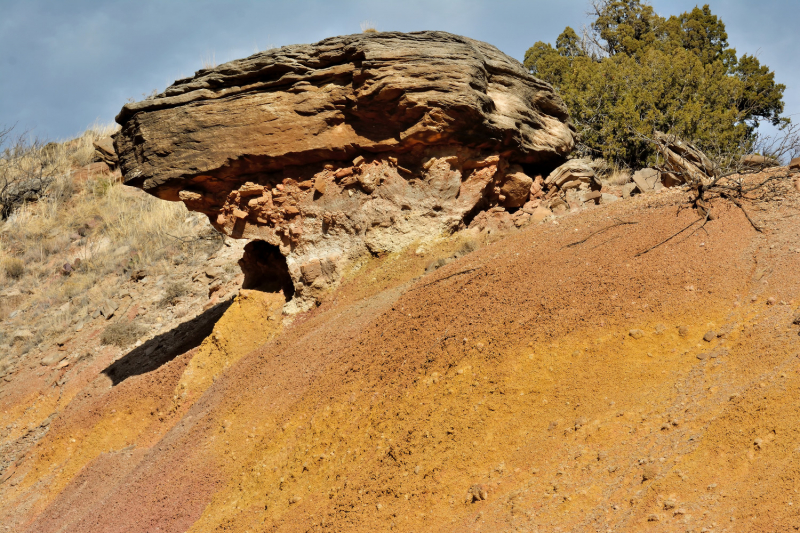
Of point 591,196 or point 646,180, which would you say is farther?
point 646,180

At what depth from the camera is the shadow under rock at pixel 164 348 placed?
998cm

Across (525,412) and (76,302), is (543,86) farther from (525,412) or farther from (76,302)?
(76,302)

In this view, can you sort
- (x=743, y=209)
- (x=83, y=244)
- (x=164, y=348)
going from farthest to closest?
(x=83, y=244) → (x=164, y=348) → (x=743, y=209)

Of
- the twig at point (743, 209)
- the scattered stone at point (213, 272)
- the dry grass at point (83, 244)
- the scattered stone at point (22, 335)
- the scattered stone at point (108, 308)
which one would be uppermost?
the dry grass at point (83, 244)

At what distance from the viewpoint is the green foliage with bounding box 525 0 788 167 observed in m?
14.1

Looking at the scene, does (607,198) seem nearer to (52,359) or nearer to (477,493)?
(477,493)

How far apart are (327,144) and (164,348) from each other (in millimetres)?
4309

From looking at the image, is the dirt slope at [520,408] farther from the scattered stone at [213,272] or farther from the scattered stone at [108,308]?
the scattered stone at [108,308]

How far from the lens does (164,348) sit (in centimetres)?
1034


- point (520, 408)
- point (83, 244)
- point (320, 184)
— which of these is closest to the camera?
point (520, 408)

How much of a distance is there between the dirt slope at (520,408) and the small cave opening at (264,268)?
1.77 meters

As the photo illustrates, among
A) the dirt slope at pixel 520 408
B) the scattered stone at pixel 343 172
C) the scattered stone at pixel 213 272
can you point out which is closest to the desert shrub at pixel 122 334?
the scattered stone at pixel 213 272

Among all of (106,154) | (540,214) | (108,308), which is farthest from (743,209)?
(106,154)

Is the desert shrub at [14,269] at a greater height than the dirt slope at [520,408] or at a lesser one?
greater
